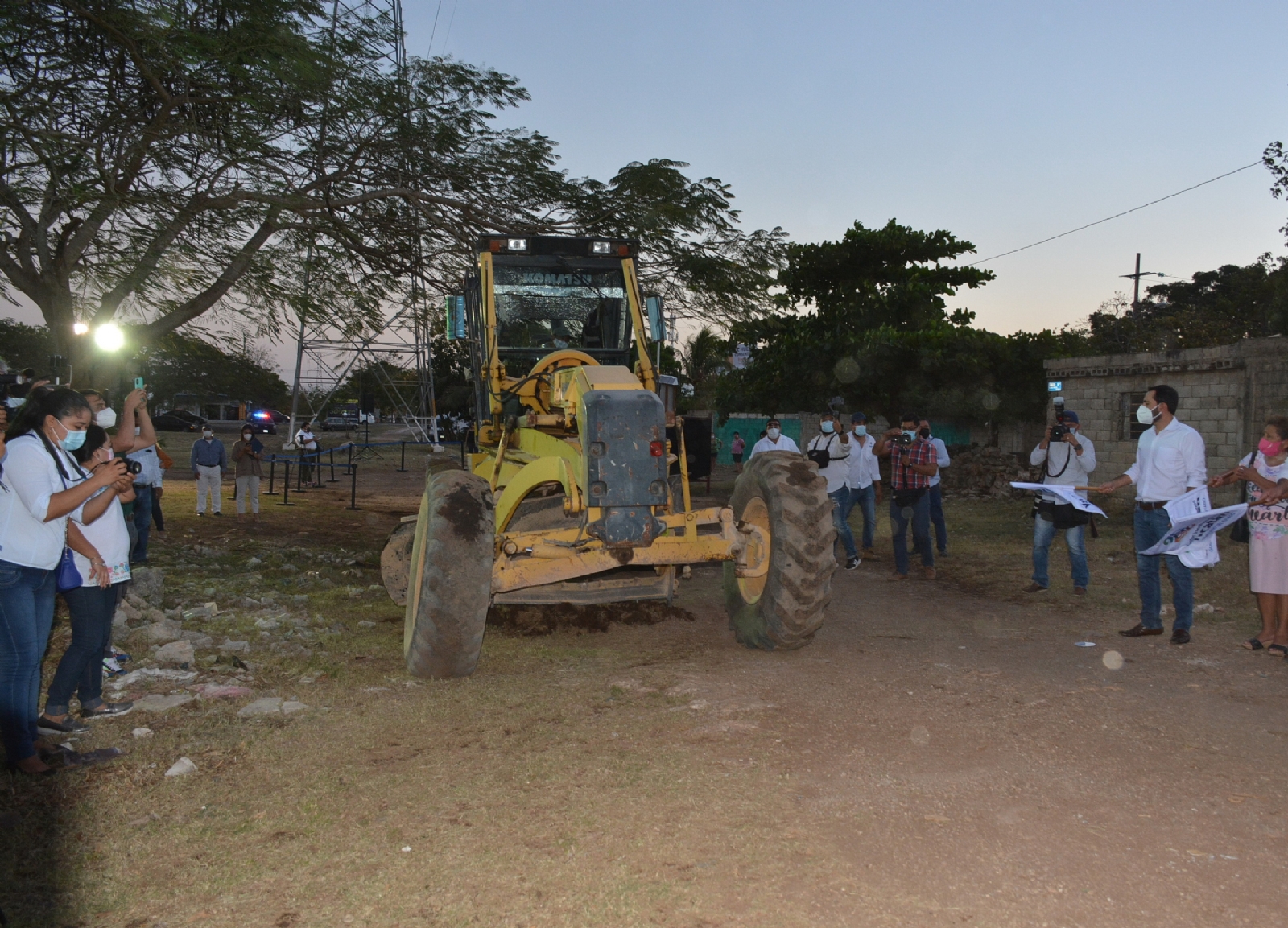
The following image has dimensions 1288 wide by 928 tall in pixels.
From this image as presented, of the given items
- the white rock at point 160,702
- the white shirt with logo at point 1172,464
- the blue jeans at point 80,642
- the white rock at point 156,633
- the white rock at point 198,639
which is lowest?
the white rock at point 160,702

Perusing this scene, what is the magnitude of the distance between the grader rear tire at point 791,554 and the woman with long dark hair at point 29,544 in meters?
3.95

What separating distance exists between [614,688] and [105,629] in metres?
2.94

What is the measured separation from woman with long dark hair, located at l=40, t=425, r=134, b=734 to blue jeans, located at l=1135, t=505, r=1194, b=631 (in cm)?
685

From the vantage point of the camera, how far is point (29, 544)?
4.52 m

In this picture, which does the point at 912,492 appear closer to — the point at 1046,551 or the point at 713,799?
the point at 1046,551

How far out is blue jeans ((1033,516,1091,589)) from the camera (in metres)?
9.16

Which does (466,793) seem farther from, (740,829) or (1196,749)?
(1196,749)

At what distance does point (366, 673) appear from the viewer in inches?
251

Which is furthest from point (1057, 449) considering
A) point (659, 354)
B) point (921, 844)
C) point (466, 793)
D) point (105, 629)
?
point (105, 629)

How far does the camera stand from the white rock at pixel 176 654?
6492 millimetres

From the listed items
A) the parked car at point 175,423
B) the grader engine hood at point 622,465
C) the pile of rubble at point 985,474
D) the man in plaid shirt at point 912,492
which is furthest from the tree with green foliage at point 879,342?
the parked car at point 175,423

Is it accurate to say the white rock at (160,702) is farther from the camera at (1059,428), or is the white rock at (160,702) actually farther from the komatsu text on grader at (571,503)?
the camera at (1059,428)

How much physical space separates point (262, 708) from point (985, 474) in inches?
790

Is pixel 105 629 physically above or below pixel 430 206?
below
